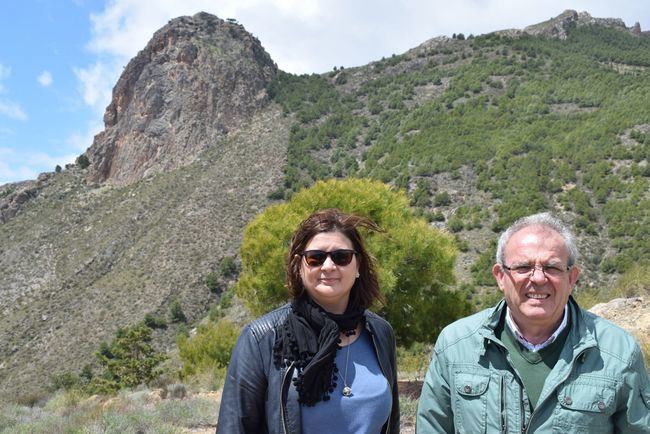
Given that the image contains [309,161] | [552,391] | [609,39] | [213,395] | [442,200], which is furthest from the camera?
[609,39]

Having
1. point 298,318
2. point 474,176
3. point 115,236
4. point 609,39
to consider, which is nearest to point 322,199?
point 298,318

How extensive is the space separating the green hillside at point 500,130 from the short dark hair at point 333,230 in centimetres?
2450

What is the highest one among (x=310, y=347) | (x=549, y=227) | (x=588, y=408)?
(x=549, y=227)

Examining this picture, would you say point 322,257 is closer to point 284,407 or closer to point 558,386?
point 284,407

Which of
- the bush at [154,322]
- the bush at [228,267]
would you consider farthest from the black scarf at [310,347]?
the bush at [228,267]

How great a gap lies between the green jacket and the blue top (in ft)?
0.93

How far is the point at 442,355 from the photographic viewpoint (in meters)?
2.72

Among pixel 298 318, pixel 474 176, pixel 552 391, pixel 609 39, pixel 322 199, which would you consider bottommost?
pixel 552 391

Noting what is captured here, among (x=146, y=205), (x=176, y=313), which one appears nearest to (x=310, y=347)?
(x=176, y=313)

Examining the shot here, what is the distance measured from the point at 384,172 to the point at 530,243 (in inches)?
1584

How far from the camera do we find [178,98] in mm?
60312

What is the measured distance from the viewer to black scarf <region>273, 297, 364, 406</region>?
262cm

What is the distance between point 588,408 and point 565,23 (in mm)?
78477

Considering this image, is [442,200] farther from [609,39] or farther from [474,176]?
[609,39]
